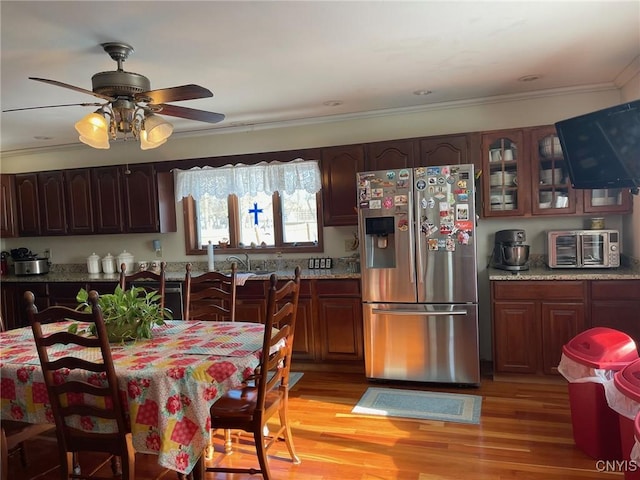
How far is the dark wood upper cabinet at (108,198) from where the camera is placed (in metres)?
4.70

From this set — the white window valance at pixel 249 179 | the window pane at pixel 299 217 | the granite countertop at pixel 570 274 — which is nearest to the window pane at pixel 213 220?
the white window valance at pixel 249 179

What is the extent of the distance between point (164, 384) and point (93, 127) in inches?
52.2

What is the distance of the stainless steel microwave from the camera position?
3.40 meters

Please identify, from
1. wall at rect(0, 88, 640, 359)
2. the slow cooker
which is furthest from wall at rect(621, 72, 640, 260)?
the slow cooker

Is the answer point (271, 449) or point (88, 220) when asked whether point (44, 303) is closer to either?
point (88, 220)

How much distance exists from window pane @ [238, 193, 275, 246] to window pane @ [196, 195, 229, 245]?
0.22 meters

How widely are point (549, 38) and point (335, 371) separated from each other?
2.98 meters

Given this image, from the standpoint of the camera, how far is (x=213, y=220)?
4.80 metres

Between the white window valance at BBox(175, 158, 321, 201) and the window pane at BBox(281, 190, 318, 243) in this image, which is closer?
the white window valance at BBox(175, 158, 321, 201)

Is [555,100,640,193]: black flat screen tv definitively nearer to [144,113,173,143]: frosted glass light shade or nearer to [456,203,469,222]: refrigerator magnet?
[456,203,469,222]: refrigerator magnet

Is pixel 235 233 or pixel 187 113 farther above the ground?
pixel 187 113

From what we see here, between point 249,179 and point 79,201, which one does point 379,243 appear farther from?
point 79,201

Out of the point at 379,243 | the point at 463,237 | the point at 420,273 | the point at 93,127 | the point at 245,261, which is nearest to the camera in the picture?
the point at 93,127

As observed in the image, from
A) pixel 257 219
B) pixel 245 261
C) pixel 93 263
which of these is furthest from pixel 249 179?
pixel 93 263
